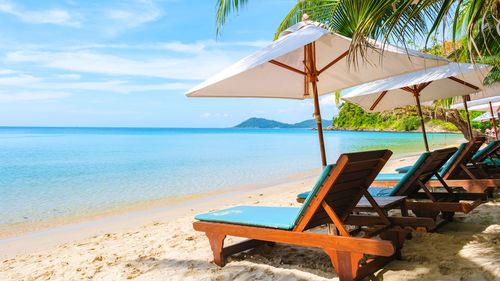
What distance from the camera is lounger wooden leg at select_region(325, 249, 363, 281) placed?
2301 millimetres

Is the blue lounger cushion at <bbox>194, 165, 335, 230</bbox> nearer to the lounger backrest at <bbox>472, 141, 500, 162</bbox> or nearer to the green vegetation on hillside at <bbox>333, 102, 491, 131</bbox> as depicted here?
the lounger backrest at <bbox>472, 141, 500, 162</bbox>

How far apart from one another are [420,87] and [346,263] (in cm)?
529

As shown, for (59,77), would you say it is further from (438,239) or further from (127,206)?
(438,239)

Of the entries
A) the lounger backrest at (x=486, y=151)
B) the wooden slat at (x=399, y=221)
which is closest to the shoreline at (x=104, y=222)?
the wooden slat at (x=399, y=221)

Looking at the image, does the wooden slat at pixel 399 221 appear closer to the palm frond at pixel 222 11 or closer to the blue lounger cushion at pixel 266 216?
the blue lounger cushion at pixel 266 216

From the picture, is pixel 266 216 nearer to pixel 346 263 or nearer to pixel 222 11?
pixel 346 263

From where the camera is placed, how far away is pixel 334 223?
2.47m

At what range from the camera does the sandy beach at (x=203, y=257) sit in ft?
8.60

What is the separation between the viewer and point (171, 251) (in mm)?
3895

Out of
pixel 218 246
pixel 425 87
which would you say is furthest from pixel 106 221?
pixel 425 87

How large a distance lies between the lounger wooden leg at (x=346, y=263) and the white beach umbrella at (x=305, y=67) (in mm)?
1647

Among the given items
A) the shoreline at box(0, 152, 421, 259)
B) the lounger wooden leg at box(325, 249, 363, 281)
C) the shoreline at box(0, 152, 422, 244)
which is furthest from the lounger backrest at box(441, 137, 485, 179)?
the shoreline at box(0, 152, 422, 244)

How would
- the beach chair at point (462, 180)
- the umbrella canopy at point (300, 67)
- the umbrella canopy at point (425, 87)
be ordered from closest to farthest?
the umbrella canopy at point (300, 67) → the beach chair at point (462, 180) → the umbrella canopy at point (425, 87)

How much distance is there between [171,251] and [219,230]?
114 cm
